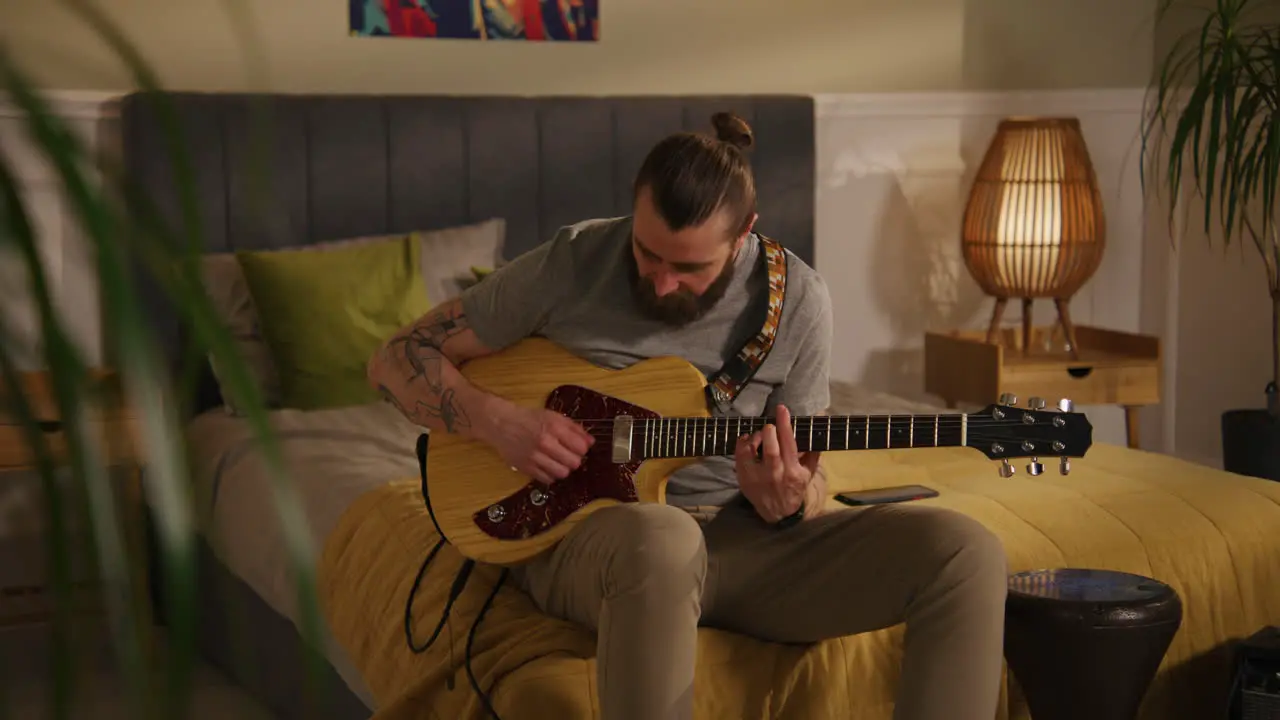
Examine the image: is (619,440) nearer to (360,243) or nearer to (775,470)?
(775,470)

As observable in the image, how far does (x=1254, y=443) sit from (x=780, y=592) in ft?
7.19

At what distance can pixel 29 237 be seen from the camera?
1.68 feet

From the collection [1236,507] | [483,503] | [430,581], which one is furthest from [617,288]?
[1236,507]

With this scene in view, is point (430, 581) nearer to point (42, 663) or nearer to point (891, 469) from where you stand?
point (891, 469)

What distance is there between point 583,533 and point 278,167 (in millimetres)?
2127

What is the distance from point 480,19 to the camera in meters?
3.98

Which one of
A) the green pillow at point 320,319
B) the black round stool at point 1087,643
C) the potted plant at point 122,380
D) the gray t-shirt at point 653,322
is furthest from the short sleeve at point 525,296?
the potted plant at point 122,380

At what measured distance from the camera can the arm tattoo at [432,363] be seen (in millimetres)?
2178

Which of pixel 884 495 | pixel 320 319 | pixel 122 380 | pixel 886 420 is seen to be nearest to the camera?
pixel 122 380

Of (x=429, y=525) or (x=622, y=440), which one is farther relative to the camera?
(x=429, y=525)

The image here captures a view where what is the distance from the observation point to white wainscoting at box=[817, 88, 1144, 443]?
14.5 ft

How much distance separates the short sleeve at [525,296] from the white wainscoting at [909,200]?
2300 millimetres

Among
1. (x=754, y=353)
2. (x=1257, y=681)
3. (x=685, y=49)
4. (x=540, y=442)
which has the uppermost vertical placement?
(x=685, y=49)

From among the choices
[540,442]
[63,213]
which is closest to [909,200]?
[63,213]
